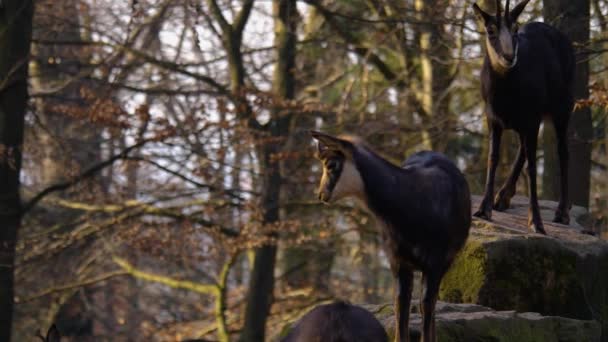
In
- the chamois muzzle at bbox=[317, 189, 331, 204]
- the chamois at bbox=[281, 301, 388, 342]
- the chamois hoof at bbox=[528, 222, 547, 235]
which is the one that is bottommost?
the chamois at bbox=[281, 301, 388, 342]

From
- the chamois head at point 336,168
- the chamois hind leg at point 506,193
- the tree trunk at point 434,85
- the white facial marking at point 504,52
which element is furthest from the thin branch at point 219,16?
the chamois head at point 336,168

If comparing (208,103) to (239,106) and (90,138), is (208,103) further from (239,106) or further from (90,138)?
(90,138)

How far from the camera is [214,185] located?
15758mm

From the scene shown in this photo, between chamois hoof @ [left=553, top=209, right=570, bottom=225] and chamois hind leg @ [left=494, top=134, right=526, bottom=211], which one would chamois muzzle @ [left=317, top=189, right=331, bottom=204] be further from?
chamois hoof @ [left=553, top=209, right=570, bottom=225]

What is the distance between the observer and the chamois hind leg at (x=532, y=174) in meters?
7.91

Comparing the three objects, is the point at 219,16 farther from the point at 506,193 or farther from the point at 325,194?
the point at 325,194

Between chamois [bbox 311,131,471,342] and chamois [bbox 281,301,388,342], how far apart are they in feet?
2.08

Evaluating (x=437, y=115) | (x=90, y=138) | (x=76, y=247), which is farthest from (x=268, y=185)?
(x=90, y=138)

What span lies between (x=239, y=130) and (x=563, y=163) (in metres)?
6.81

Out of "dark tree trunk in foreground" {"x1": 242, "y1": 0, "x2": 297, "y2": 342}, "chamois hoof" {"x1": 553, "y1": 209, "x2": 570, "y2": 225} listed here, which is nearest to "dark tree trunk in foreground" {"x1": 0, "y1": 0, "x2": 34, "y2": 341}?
"dark tree trunk in foreground" {"x1": 242, "y1": 0, "x2": 297, "y2": 342}

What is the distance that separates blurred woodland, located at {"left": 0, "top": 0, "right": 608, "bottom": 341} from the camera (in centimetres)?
1295

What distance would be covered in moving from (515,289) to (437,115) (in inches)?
324

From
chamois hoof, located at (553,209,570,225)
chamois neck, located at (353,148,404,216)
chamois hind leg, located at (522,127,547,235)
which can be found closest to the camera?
chamois neck, located at (353,148,404,216)

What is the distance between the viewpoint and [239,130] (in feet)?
48.2
